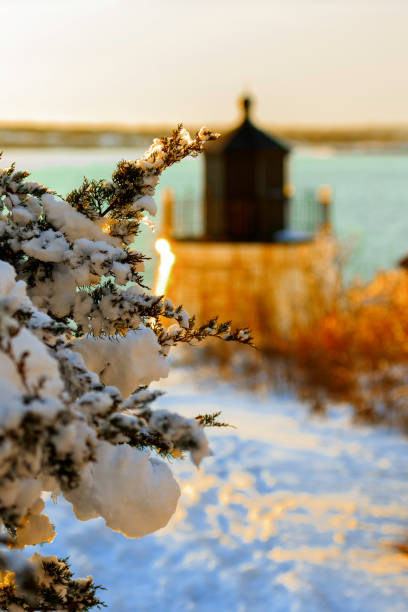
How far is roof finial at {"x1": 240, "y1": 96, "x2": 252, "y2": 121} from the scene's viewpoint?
1553 cm

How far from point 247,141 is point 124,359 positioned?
45.3 feet

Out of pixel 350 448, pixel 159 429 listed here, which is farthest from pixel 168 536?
pixel 159 429

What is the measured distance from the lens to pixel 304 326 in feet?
42.5

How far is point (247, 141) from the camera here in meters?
15.4

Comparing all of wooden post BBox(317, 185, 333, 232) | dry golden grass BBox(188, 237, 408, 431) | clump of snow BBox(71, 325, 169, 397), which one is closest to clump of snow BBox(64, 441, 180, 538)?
clump of snow BBox(71, 325, 169, 397)

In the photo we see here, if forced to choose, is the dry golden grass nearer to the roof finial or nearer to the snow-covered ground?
the snow-covered ground

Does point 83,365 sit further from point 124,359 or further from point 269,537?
point 269,537

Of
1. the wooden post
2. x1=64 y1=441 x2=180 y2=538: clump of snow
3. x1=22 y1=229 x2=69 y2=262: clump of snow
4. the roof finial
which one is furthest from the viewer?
the wooden post

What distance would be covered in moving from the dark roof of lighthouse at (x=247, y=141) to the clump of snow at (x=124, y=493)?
13620 mm

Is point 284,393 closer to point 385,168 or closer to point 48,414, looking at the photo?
point 48,414

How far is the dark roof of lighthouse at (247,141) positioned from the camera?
15344 millimetres

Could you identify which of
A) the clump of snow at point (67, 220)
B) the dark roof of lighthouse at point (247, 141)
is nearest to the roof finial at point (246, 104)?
the dark roof of lighthouse at point (247, 141)

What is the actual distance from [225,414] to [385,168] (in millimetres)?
74556

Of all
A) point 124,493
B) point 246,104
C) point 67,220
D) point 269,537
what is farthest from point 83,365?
point 246,104
